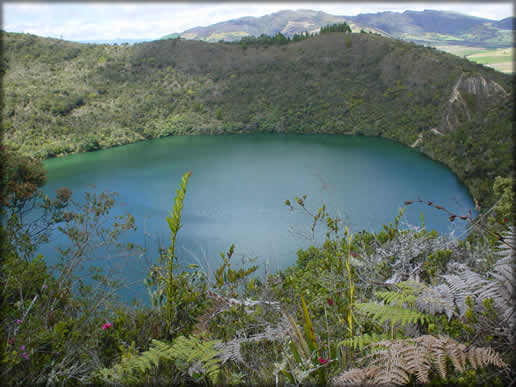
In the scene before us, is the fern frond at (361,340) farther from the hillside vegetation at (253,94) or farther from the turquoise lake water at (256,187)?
the hillside vegetation at (253,94)

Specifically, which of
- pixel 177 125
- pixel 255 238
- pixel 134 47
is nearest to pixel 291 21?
pixel 134 47

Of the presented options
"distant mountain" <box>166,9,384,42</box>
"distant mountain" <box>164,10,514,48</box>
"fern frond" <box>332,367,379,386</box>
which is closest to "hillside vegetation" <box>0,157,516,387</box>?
"fern frond" <box>332,367,379,386</box>

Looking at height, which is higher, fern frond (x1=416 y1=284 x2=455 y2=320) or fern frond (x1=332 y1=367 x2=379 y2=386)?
fern frond (x1=416 y1=284 x2=455 y2=320)

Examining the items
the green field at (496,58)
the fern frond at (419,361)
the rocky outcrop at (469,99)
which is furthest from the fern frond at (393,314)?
the green field at (496,58)

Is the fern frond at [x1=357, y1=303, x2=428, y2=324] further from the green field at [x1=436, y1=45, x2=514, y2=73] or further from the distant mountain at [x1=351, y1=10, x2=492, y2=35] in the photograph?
the distant mountain at [x1=351, y1=10, x2=492, y2=35]

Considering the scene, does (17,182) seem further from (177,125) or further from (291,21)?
(291,21)
